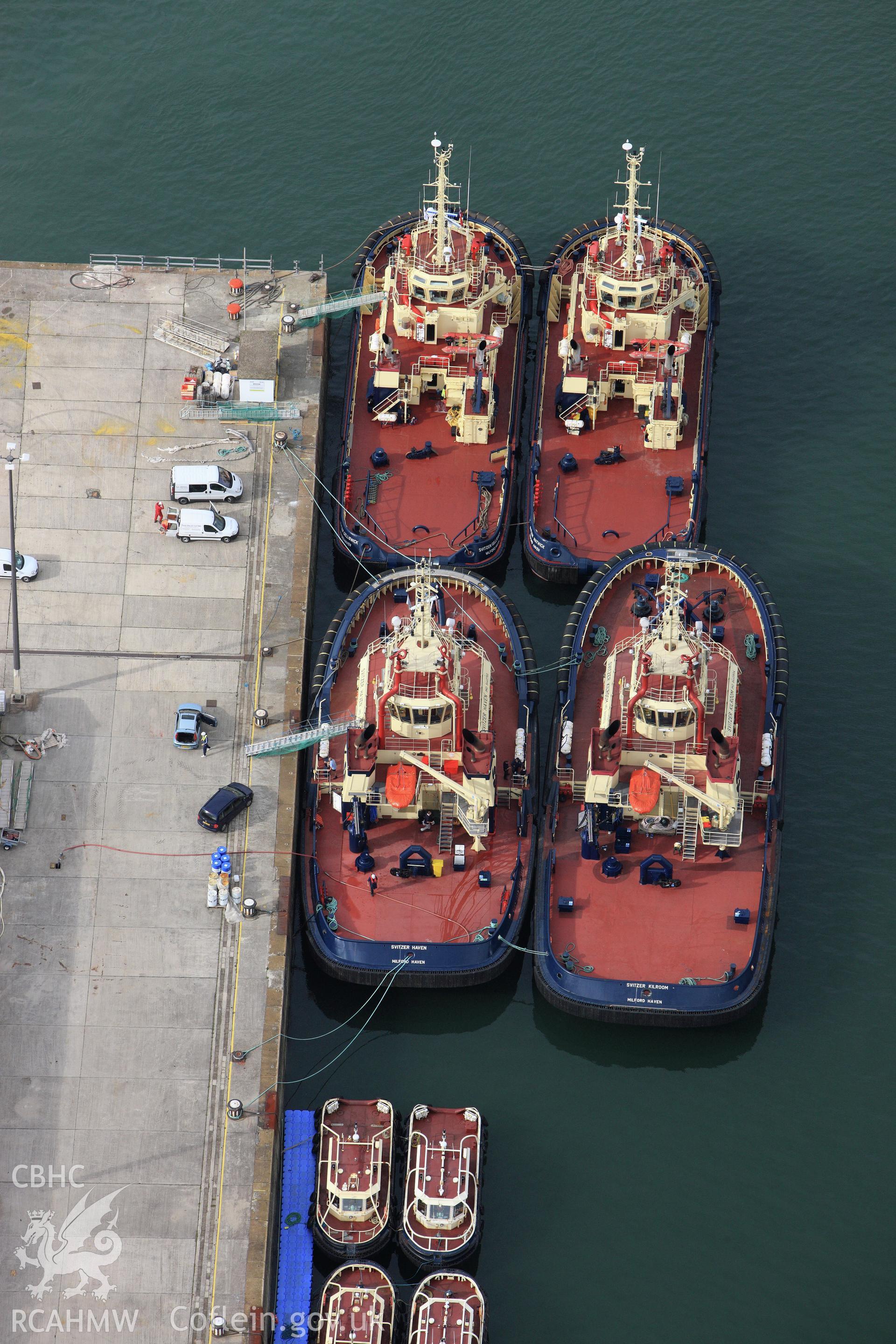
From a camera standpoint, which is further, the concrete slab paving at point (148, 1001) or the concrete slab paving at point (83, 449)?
the concrete slab paving at point (83, 449)

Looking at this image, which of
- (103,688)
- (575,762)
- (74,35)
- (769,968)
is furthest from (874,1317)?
(74,35)

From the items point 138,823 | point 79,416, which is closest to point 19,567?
point 79,416

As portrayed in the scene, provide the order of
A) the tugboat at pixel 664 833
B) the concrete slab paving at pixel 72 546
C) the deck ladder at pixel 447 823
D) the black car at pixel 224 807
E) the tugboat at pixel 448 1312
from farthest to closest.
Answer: the concrete slab paving at pixel 72 546 → the deck ladder at pixel 447 823 → the black car at pixel 224 807 → the tugboat at pixel 664 833 → the tugboat at pixel 448 1312

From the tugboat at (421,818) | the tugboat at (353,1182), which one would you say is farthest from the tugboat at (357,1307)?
the tugboat at (421,818)

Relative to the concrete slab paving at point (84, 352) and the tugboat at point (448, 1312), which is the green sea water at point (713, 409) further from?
the concrete slab paving at point (84, 352)

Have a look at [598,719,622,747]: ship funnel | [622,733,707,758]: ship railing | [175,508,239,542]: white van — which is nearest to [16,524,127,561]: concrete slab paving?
[175,508,239,542]: white van

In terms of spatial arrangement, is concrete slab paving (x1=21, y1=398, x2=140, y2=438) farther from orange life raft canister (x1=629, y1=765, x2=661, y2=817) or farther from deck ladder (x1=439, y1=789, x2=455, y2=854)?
orange life raft canister (x1=629, y1=765, x2=661, y2=817)

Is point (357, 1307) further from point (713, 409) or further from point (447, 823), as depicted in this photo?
point (713, 409)
